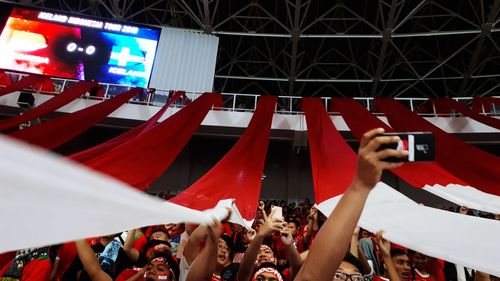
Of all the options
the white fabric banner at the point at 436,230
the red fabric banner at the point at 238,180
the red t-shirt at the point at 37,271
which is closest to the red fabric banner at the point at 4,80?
the red fabric banner at the point at 238,180

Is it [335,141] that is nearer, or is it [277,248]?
[277,248]

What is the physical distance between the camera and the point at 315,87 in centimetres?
1762

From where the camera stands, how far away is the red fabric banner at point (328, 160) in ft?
12.9

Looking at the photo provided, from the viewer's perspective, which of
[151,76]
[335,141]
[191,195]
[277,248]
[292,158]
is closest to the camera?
[191,195]

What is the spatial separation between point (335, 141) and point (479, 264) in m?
3.50

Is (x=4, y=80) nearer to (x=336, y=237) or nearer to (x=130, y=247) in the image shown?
(x=130, y=247)

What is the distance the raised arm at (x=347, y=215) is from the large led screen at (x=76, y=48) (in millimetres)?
9642

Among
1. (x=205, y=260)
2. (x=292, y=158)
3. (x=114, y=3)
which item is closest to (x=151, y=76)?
(x=114, y=3)

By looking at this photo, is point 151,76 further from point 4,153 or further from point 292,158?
point 4,153

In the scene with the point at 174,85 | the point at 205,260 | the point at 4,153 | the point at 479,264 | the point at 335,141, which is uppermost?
the point at 174,85

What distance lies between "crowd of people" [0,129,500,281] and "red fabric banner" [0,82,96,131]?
135 inches

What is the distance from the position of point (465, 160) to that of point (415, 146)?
4.71m

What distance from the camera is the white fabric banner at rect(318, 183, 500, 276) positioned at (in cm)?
187

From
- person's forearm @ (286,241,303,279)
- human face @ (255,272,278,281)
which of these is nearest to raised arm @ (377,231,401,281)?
person's forearm @ (286,241,303,279)
